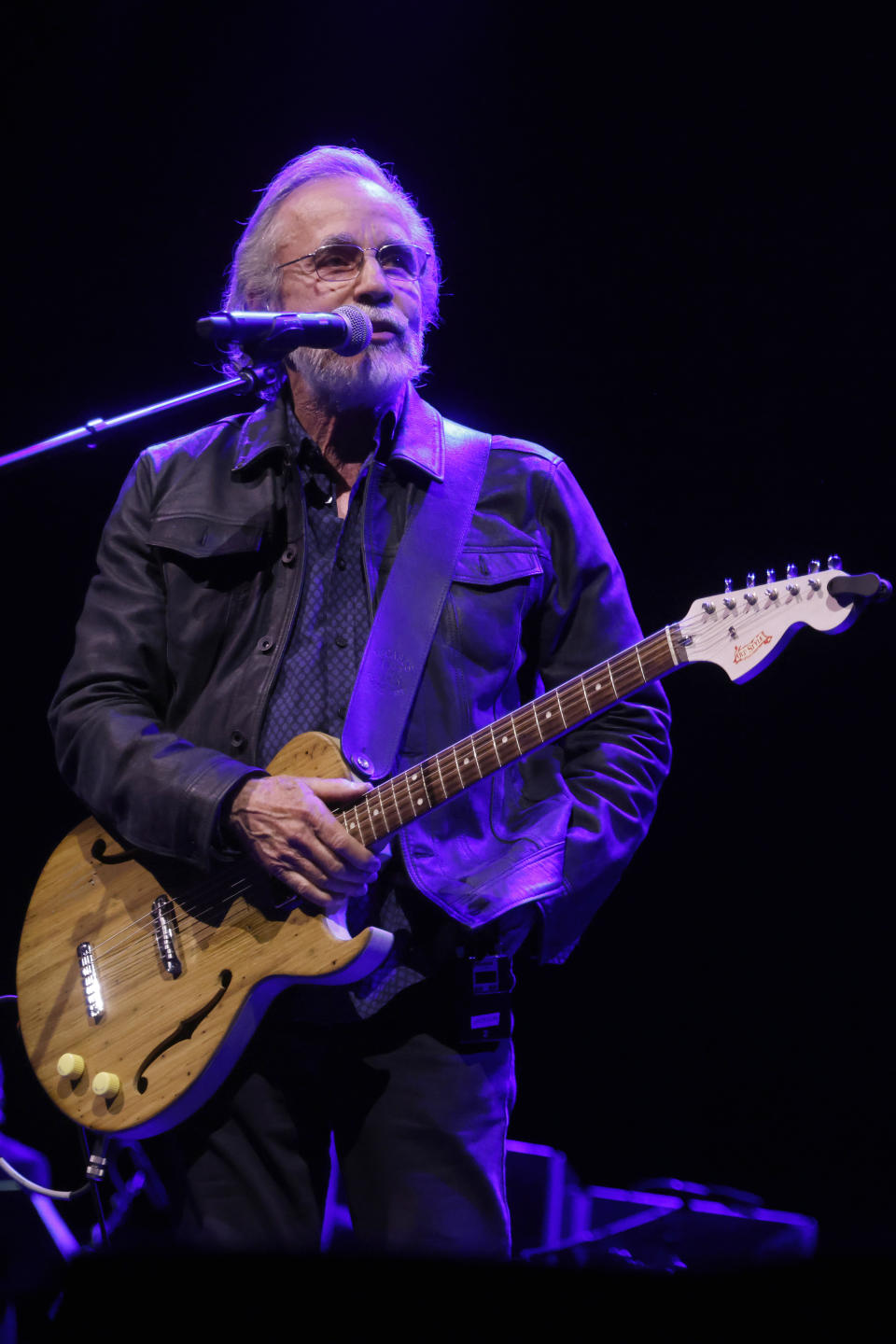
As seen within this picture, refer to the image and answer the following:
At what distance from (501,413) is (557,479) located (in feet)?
4.66

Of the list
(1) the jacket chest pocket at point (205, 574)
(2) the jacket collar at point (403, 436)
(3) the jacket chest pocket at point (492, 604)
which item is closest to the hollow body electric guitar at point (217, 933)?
(3) the jacket chest pocket at point (492, 604)

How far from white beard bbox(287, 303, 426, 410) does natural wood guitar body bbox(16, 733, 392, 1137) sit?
837 millimetres

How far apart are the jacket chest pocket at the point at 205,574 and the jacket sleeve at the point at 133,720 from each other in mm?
59

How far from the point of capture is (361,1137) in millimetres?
2223

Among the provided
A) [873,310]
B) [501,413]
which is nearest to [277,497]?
[501,413]

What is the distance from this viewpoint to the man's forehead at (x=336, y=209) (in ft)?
9.15

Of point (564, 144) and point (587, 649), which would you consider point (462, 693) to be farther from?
point (564, 144)

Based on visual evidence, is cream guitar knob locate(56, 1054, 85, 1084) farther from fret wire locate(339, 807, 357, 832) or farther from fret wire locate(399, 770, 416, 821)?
fret wire locate(399, 770, 416, 821)

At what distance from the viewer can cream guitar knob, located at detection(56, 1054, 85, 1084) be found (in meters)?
2.36

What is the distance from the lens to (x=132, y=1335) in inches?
39.6

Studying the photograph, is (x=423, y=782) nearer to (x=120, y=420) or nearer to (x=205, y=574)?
(x=205, y=574)

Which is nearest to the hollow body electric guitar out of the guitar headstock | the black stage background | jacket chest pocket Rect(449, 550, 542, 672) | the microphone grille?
the guitar headstock

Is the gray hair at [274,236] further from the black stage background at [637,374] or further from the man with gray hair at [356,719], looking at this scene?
the black stage background at [637,374]

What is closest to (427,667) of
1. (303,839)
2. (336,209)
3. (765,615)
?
(303,839)
